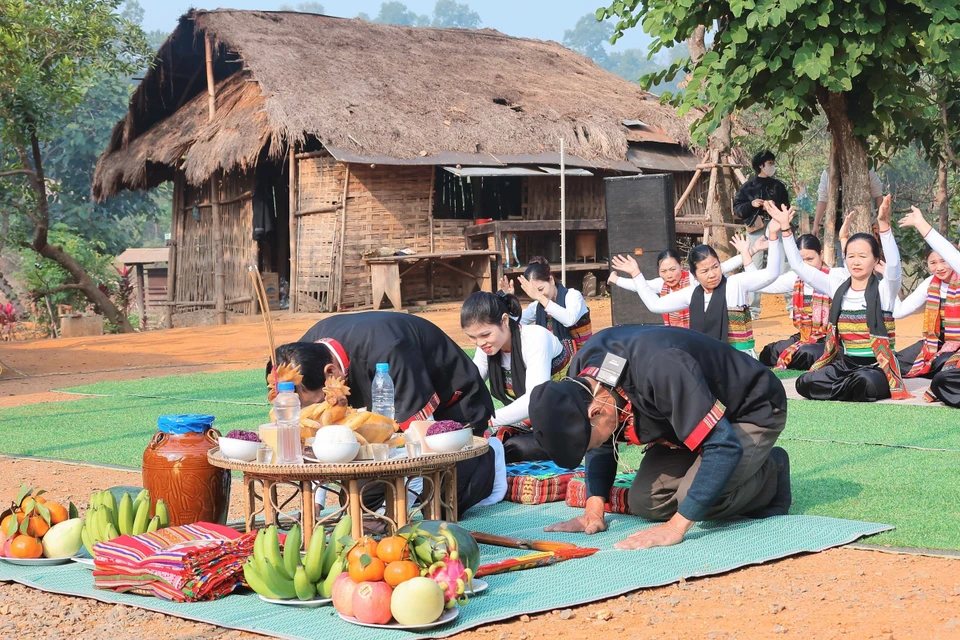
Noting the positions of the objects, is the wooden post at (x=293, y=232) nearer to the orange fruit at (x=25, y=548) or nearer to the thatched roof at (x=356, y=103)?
the thatched roof at (x=356, y=103)

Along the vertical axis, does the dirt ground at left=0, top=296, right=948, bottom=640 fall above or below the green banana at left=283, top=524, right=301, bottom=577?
below

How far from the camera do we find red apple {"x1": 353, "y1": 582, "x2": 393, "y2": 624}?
11.3 feet

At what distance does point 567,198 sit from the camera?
2136 cm

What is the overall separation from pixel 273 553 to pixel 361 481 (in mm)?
507

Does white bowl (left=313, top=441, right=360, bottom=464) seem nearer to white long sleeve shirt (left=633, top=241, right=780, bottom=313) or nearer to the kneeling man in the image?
the kneeling man

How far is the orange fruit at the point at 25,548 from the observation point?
172 inches

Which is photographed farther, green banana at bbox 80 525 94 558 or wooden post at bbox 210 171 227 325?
wooden post at bbox 210 171 227 325

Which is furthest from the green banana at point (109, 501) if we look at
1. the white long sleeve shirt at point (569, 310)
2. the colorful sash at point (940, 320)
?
the colorful sash at point (940, 320)

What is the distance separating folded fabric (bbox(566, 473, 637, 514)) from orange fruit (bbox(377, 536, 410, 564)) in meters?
1.39

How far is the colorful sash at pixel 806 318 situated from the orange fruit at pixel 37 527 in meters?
7.39

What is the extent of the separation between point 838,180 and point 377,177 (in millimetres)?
8788

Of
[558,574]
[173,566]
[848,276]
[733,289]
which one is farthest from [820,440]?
[173,566]

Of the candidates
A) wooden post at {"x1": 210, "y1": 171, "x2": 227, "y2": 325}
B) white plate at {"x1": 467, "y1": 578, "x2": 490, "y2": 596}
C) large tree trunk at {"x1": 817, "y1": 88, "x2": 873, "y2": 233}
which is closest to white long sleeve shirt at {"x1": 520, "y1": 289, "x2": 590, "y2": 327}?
white plate at {"x1": 467, "y1": 578, "x2": 490, "y2": 596}

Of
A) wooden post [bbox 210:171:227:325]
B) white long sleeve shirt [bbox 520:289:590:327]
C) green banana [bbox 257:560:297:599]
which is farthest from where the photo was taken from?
wooden post [bbox 210:171:227:325]
